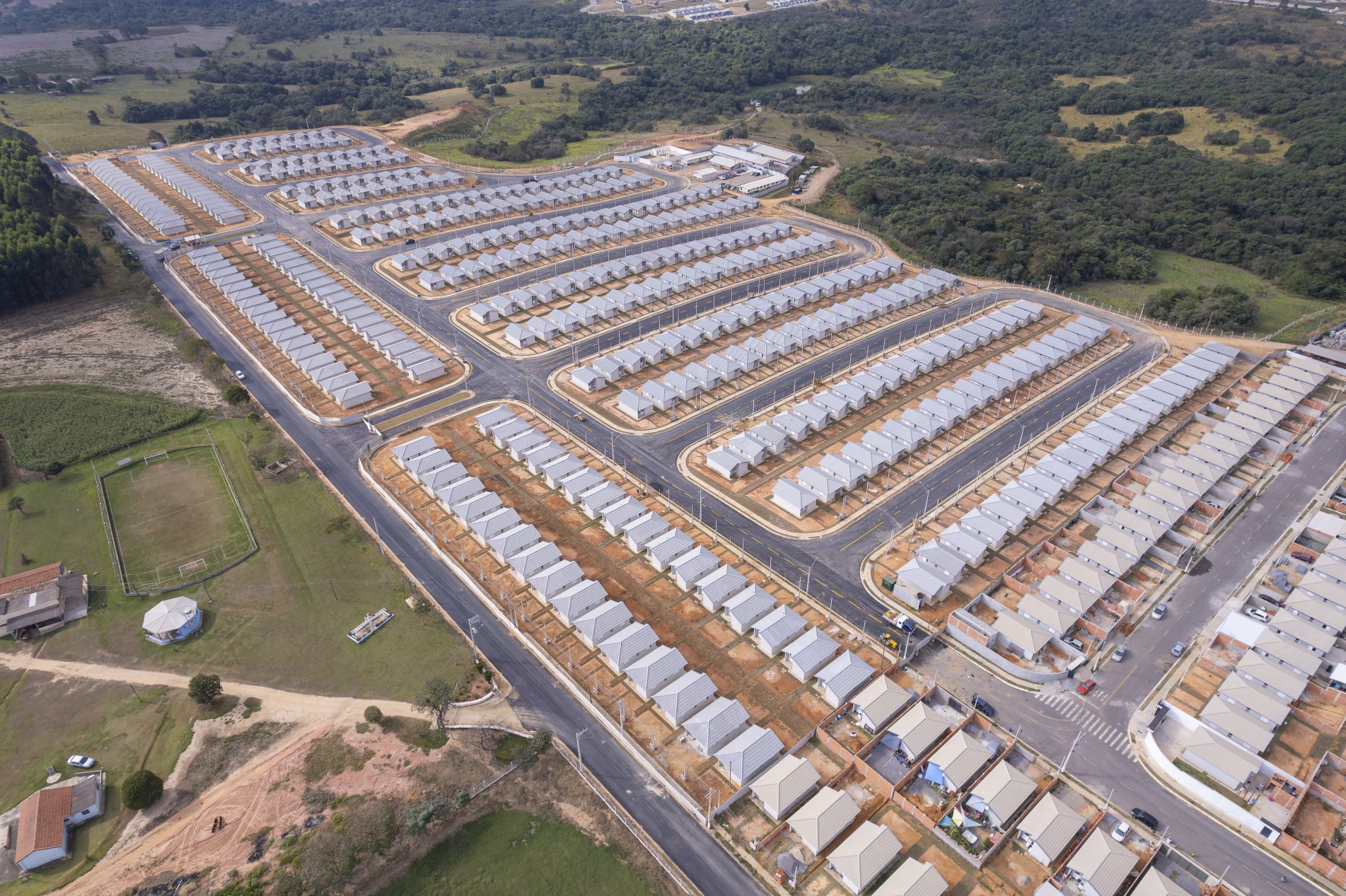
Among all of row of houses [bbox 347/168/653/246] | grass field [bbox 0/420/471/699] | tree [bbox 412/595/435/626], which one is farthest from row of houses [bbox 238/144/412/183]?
tree [bbox 412/595/435/626]

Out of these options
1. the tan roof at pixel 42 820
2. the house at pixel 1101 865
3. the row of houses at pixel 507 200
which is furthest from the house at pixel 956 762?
the row of houses at pixel 507 200

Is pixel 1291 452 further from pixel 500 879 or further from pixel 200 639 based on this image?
pixel 200 639

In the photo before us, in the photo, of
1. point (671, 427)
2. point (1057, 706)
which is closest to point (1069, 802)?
point (1057, 706)

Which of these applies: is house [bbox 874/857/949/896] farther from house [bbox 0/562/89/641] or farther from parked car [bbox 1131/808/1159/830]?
house [bbox 0/562/89/641]

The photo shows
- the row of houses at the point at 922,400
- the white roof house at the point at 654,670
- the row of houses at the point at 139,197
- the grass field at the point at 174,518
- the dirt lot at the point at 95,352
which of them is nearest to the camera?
the white roof house at the point at 654,670

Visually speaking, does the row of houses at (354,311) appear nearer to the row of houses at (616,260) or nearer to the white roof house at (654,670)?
the row of houses at (616,260)

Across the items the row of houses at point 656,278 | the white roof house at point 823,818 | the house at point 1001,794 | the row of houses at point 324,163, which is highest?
the row of houses at point 324,163

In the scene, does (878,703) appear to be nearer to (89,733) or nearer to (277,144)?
(89,733)
